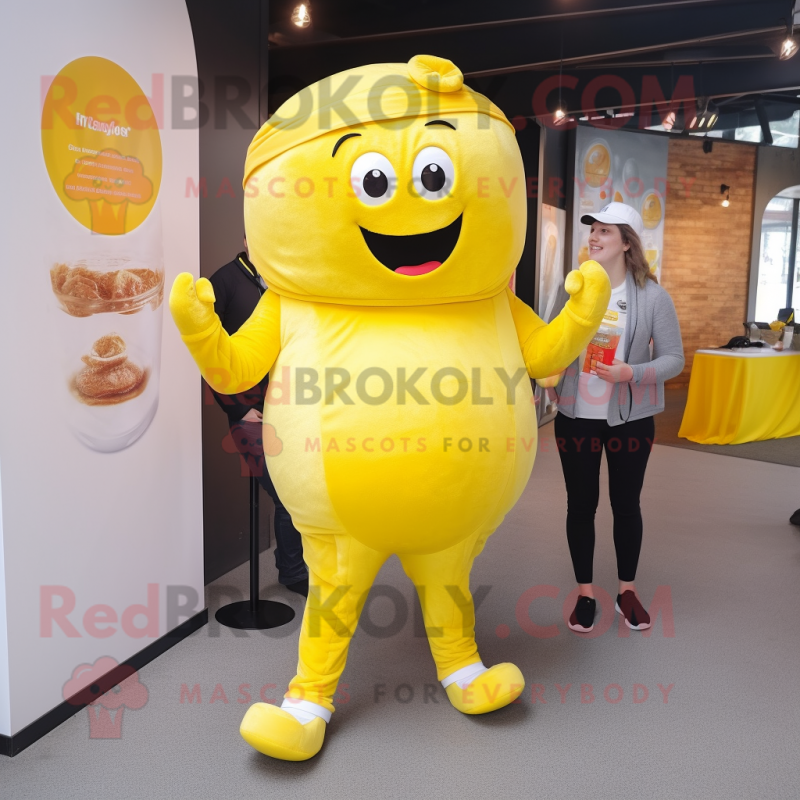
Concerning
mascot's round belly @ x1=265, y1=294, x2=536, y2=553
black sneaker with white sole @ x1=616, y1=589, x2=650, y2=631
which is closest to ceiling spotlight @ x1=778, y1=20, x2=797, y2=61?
black sneaker with white sole @ x1=616, y1=589, x2=650, y2=631

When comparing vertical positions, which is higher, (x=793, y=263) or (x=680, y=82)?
(x=680, y=82)

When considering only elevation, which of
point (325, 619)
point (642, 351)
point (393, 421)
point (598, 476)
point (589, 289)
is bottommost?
point (325, 619)

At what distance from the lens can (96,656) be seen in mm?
2387

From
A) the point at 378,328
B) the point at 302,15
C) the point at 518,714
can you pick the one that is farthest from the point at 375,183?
the point at 302,15

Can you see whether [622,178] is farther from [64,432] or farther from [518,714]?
[64,432]

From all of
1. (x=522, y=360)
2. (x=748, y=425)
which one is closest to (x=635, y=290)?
(x=522, y=360)

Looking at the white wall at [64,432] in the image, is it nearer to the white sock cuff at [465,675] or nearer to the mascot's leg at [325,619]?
the mascot's leg at [325,619]

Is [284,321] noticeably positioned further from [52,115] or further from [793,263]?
[793,263]

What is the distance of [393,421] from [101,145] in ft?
3.96

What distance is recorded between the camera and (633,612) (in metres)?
2.92

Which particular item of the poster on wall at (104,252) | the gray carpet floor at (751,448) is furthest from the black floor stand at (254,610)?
the gray carpet floor at (751,448)

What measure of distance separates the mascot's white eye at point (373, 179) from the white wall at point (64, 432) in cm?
87

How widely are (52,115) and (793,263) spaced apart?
1040 centimetres

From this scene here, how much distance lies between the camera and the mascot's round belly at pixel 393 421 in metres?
1.90
